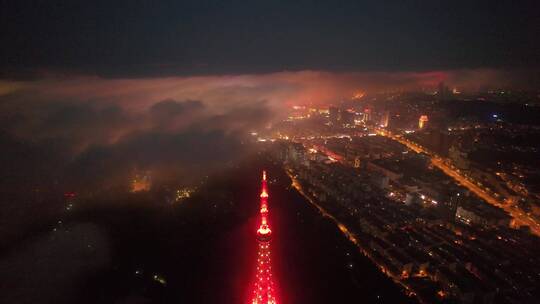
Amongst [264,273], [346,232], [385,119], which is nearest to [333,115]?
[385,119]

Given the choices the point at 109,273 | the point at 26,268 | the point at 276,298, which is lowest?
the point at 276,298

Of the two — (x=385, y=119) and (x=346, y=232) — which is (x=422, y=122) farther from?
(x=346, y=232)

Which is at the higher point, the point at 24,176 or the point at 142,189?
the point at 24,176

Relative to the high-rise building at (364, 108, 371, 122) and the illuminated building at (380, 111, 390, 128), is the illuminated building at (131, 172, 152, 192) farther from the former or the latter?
the high-rise building at (364, 108, 371, 122)

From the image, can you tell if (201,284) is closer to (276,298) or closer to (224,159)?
(276,298)

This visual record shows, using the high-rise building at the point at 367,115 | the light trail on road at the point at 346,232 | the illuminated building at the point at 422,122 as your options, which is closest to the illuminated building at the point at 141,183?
the light trail on road at the point at 346,232

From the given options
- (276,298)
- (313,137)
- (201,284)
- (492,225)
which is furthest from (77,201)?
(313,137)

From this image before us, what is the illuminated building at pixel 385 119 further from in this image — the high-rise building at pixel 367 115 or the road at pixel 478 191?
the road at pixel 478 191
